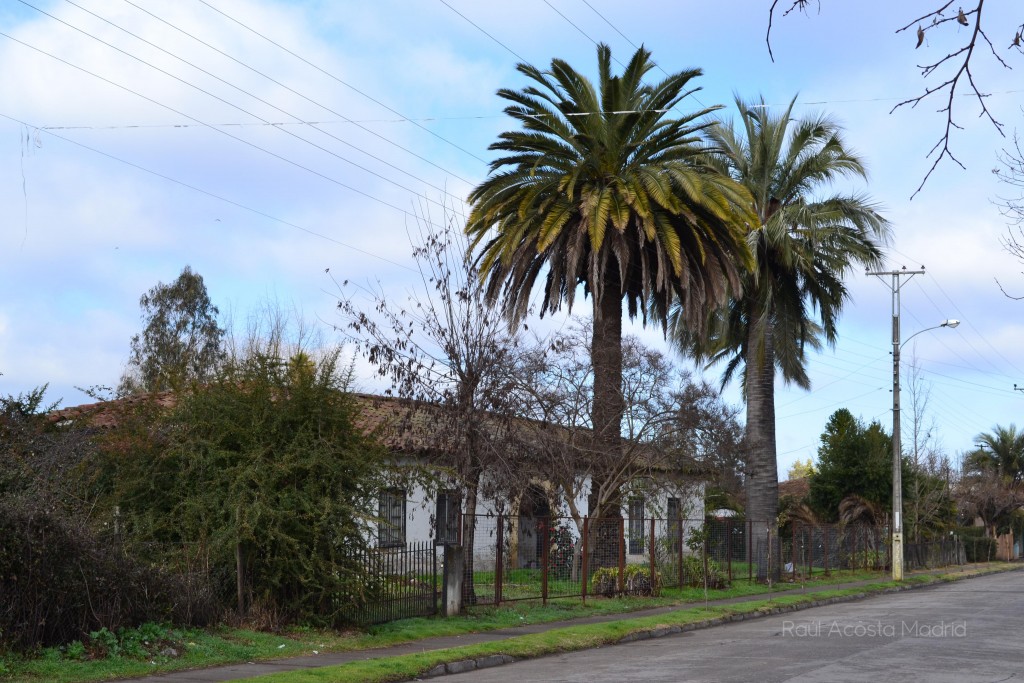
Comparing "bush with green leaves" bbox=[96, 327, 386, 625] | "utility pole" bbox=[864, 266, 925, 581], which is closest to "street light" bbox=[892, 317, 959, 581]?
"utility pole" bbox=[864, 266, 925, 581]

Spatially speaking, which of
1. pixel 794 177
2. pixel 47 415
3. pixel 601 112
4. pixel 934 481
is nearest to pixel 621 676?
pixel 47 415

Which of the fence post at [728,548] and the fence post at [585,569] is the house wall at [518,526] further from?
the fence post at [728,548]

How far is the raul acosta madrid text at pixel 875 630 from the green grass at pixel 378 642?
254 cm

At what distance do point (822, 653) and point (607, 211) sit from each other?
13.1m

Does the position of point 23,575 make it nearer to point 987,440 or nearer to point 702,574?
point 702,574

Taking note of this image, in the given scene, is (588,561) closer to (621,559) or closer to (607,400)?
(621,559)

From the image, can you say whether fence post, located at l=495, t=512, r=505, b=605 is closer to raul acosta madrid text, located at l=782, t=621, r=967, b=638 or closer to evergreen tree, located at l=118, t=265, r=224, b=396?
raul acosta madrid text, located at l=782, t=621, r=967, b=638

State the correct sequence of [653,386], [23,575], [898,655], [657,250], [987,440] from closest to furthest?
[23,575], [898,655], [657,250], [653,386], [987,440]

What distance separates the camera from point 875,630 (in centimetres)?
1848

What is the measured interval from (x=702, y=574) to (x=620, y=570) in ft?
16.9

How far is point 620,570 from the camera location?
25.8 meters

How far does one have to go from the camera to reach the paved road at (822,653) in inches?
499

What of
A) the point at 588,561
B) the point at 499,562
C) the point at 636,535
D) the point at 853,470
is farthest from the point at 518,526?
the point at 853,470

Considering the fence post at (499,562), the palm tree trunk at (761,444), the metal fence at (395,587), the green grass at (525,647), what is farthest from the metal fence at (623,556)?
the green grass at (525,647)
